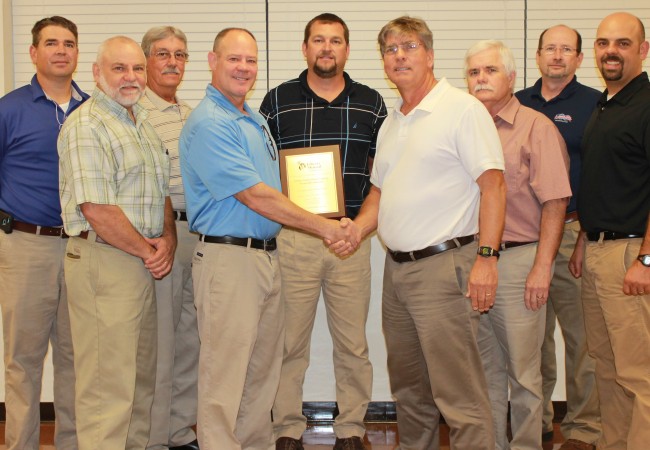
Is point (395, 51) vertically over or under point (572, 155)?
over

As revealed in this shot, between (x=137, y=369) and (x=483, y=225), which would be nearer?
(x=483, y=225)

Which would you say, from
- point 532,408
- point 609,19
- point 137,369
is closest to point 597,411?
point 532,408

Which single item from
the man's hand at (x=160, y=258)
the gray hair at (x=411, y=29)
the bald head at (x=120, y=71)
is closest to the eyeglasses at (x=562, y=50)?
the gray hair at (x=411, y=29)

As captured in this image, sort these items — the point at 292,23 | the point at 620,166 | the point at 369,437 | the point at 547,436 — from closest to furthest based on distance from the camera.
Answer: the point at 620,166 → the point at 547,436 → the point at 369,437 → the point at 292,23

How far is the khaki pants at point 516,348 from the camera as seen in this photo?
3570 millimetres

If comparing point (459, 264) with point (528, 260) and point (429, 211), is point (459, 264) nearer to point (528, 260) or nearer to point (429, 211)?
point (429, 211)

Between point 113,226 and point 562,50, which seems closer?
point 113,226

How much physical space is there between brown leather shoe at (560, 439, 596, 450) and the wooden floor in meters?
0.08

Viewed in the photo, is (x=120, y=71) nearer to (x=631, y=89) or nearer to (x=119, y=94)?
(x=119, y=94)

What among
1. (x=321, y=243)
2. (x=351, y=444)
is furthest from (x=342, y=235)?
A: (x=351, y=444)

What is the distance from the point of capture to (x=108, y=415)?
127 inches

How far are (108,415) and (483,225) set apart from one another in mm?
1846

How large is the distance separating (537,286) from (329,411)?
192 centimetres

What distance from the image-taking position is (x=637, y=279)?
326 centimetres
